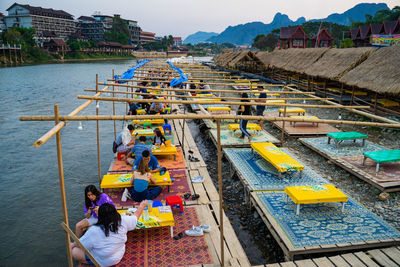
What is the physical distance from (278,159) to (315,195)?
2.31 metres

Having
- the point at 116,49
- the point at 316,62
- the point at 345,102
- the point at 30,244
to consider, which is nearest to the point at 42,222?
the point at 30,244

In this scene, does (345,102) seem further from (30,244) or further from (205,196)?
(30,244)

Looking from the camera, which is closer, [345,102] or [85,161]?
[85,161]

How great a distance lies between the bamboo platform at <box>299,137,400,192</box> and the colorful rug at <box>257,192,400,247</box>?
145cm

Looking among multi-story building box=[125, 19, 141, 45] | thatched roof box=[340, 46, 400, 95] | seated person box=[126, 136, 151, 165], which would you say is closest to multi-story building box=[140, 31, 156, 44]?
multi-story building box=[125, 19, 141, 45]

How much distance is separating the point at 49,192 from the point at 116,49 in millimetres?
89373

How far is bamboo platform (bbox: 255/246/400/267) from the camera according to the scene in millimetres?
4574

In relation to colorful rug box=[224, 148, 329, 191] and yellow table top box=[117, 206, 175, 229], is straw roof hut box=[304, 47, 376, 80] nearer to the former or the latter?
colorful rug box=[224, 148, 329, 191]

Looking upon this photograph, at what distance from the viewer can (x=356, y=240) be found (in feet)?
17.1

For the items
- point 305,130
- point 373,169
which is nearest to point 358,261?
point 373,169

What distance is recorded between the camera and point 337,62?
59.4 ft

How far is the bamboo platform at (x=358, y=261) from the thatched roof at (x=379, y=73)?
33.5 feet

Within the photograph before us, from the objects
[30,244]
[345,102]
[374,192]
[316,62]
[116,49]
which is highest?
[116,49]

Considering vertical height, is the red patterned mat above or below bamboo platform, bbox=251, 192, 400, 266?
above
